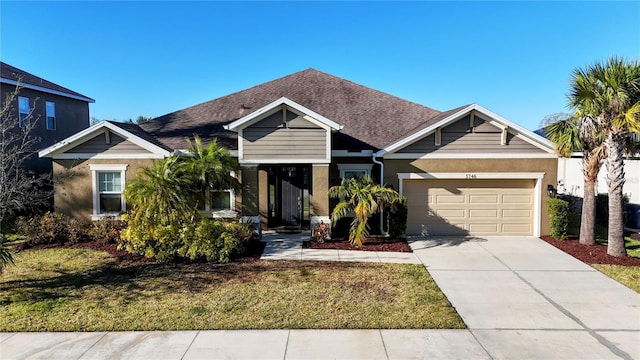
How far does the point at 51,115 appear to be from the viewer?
1977 centimetres

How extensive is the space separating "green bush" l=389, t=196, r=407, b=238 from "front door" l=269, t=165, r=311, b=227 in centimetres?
327

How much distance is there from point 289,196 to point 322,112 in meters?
4.31

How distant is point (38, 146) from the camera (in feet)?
60.4

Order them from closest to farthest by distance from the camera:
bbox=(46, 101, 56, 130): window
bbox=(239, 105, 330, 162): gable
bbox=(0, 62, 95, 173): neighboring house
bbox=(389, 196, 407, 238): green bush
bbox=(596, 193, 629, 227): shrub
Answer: bbox=(389, 196, 407, 238): green bush < bbox=(239, 105, 330, 162): gable < bbox=(596, 193, 629, 227): shrub < bbox=(0, 62, 95, 173): neighboring house < bbox=(46, 101, 56, 130): window

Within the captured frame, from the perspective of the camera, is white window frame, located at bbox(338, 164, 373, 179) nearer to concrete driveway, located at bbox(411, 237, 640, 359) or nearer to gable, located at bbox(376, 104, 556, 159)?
gable, located at bbox(376, 104, 556, 159)

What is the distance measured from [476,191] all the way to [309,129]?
6138 mm

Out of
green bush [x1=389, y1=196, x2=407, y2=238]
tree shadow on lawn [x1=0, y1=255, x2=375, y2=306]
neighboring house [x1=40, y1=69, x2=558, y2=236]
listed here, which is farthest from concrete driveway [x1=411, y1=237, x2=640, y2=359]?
tree shadow on lawn [x1=0, y1=255, x2=375, y2=306]

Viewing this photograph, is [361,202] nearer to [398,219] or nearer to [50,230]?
[398,219]

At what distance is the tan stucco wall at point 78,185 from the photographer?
44.6ft

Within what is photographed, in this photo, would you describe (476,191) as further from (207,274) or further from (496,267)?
(207,274)

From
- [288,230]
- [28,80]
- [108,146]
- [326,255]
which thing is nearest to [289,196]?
[288,230]

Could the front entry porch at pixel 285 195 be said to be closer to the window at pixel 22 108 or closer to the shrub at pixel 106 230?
the shrub at pixel 106 230

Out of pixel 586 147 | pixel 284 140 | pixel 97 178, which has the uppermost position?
pixel 284 140

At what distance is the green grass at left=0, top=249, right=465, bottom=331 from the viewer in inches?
275
